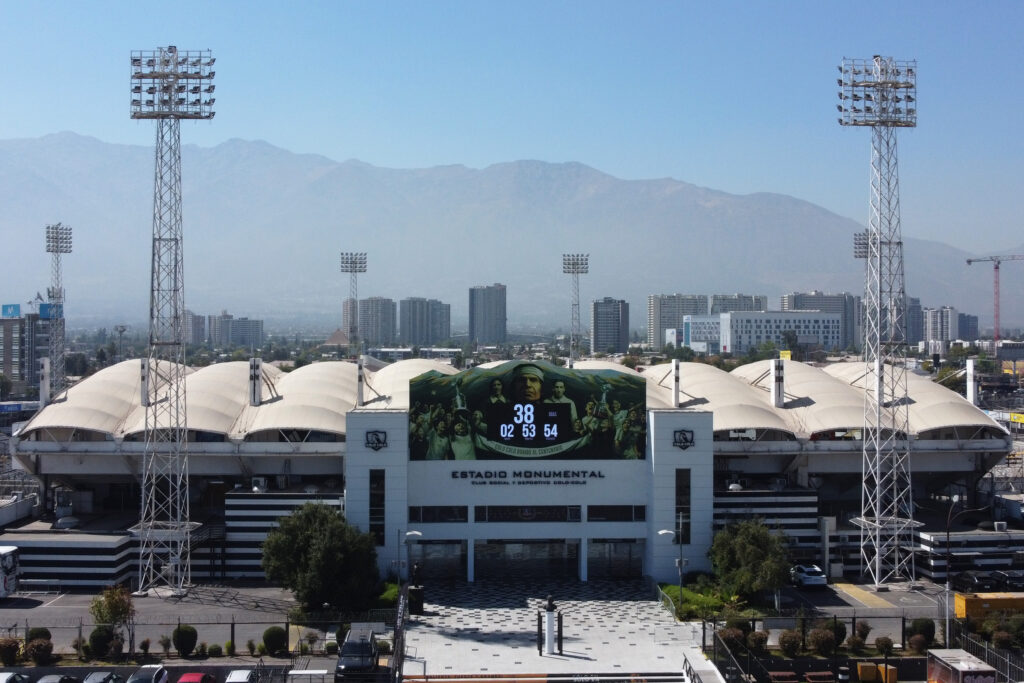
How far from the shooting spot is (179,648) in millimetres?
30188

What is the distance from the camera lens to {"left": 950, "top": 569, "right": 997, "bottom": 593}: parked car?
38.2m

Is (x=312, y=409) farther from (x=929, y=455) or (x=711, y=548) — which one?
(x=929, y=455)

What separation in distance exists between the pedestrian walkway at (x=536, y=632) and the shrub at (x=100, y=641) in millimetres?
8728

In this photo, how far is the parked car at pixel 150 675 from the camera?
1053 inches

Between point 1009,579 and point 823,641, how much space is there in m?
13.5

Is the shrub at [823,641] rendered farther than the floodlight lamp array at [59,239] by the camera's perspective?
No

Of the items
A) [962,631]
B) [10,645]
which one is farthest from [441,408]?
[962,631]

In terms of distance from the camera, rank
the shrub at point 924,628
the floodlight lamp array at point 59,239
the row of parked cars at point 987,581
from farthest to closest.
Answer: the floodlight lamp array at point 59,239 < the row of parked cars at point 987,581 < the shrub at point 924,628

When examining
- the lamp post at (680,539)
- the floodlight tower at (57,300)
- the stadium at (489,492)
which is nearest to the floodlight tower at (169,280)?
the stadium at (489,492)

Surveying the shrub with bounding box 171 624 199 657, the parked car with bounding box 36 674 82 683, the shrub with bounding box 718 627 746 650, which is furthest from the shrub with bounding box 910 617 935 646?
the parked car with bounding box 36 674 82 683

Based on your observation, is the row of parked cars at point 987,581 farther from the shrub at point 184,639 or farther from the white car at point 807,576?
the shrub at point 184,639

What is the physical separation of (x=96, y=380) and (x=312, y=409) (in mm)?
12494

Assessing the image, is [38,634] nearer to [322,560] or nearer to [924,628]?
[322,560]

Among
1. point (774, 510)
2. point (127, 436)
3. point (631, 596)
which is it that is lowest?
point (631, 596)
